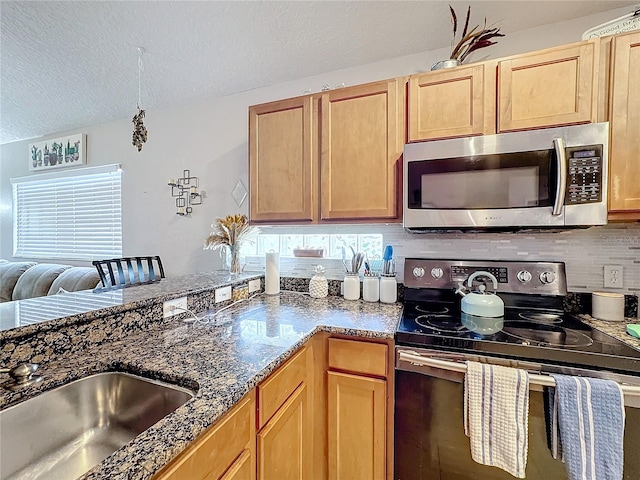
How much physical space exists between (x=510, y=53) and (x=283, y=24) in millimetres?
1257

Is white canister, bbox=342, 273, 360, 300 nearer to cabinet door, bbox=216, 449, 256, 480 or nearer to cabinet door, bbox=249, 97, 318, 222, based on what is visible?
cabinet door, bbox=249, 97, 318, 222

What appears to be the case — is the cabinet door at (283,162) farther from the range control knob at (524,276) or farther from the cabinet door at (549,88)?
the range control knob at (524,276)

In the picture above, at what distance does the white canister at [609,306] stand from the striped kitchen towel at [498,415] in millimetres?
733

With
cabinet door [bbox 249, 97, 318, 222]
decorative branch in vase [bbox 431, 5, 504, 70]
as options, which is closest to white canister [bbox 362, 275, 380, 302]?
cabinet door [bbox 249, 97, 318, 222]

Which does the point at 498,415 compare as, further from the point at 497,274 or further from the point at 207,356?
the point at 207,356

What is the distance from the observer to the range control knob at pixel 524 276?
142 cm

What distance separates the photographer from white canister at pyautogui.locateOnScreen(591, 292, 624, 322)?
1300 millimetres

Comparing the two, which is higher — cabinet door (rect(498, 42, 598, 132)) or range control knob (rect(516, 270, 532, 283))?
cabinet door (rect(498, 42, 598, 132))

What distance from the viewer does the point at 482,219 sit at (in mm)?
1276

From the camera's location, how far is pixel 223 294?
5.02ft

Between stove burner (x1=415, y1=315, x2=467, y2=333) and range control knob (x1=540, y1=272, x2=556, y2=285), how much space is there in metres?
0.51

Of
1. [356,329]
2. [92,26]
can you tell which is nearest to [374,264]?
[356,329]

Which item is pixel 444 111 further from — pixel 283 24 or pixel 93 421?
pixel 93 421

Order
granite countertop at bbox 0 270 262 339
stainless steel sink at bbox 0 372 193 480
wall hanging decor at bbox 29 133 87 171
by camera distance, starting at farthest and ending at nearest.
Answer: wall hanging decor at bbox 29 133 87 171 < granite countertop at bbox 0 270 262 339 < stainless steel sink at bbox 0 372 193 480
